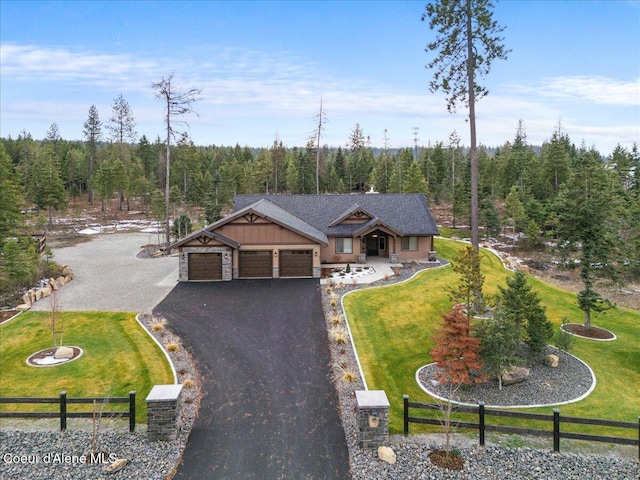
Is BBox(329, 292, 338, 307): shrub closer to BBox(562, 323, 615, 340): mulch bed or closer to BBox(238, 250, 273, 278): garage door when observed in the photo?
BBox(238, 250, 273, 278): garage door

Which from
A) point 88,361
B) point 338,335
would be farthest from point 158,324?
point 338,335

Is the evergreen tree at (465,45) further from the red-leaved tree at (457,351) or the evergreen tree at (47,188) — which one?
the evergreen tree at (47,188)

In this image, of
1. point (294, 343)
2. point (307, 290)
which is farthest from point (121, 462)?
point (307, 290)

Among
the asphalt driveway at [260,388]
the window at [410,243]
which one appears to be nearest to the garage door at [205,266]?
the asphalt driveway at [260,388]

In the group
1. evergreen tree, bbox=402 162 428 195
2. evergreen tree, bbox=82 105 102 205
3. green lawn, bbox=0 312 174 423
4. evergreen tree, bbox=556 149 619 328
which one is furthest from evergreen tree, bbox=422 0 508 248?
evergreen tree, bbox=82 105 102 205

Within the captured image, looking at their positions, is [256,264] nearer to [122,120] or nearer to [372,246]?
[372,246]
